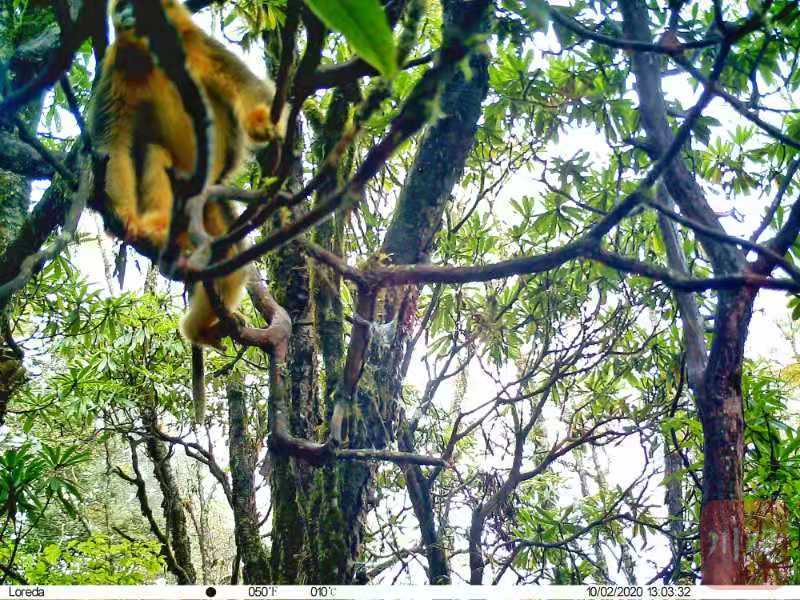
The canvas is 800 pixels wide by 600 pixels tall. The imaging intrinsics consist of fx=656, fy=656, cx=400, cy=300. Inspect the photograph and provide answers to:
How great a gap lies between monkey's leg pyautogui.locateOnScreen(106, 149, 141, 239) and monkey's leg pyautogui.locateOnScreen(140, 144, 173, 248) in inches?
0.7

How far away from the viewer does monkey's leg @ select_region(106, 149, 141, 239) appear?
1217 millimetres

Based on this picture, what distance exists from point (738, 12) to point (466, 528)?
201 cm

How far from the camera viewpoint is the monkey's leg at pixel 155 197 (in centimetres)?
120

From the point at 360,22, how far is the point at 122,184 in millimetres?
1111

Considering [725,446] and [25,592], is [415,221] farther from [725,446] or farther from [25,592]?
[25,592]

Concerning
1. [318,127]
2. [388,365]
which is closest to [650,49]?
[318,127]

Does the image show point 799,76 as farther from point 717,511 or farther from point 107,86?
point 107,86

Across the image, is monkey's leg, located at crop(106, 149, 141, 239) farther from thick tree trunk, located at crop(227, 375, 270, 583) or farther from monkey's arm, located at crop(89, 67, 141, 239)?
thick tree trunk, located at crop(227, 375, 270, 583)

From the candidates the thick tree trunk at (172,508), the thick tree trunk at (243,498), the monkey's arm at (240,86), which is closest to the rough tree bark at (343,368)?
the thick tree trunk at (243,498)

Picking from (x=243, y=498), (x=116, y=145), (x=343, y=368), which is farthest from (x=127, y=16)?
(x=243, y=498)

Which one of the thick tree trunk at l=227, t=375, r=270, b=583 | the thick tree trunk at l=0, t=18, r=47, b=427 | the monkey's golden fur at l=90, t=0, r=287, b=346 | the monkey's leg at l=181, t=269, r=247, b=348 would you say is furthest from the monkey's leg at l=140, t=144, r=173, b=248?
the thick tree trunk at l=227, t=375, r=270, b=583

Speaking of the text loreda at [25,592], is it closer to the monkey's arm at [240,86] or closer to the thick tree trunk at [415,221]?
the thick tree trunk at [415,221]

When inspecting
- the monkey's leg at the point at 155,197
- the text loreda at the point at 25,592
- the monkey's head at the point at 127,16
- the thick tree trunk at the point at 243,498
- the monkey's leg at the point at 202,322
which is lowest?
the text loreda at the point at 25,592

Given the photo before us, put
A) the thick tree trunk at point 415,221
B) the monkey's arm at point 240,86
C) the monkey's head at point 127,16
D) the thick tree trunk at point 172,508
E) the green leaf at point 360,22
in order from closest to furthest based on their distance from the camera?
the green leaf at point 360,22 → the monkey's head at point 127,16 → the monkey's arm at point 240,86 → the thick tree trunk at point 415,221 → the thick tree trunk at point 172,508
